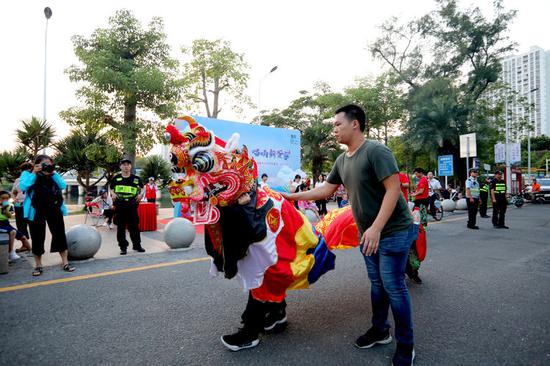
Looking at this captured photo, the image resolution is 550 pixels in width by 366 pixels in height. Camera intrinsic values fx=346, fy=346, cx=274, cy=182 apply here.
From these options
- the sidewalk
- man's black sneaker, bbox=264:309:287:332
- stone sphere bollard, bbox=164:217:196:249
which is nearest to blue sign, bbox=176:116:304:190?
the sidewalk

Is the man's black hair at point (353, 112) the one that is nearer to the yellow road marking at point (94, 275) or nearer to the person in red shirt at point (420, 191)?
the yellow road marking at point (94, 275)

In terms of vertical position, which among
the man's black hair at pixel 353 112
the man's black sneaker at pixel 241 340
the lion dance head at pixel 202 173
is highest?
the man's black hair at pixel 353 112

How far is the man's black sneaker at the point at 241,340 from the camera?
2.71 meters

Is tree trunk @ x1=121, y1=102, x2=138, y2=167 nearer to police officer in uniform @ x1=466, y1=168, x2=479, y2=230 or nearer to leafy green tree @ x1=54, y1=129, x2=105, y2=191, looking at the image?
leafy green tree @ x1=54, y1=129, x2=105, y2=191

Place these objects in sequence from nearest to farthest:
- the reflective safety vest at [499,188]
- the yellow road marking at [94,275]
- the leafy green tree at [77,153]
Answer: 1. the yellow road marking at [94,275]
2. the reflective safety vest at [499,188]
3. the leafy green tree at [77,153]

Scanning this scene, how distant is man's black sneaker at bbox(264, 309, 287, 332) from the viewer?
3066 millimetres

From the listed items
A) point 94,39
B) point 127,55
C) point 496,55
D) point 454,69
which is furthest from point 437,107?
point 94,39

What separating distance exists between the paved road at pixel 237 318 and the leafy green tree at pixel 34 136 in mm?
17311

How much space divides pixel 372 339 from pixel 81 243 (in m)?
4.94

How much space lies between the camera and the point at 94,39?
1964 centimetres

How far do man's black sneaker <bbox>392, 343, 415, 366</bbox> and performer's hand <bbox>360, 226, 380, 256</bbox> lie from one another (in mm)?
698

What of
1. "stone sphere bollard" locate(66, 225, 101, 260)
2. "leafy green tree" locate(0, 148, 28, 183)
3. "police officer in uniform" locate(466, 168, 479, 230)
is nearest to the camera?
"stone sphere bollard" locate(66, 225, 101, 260)

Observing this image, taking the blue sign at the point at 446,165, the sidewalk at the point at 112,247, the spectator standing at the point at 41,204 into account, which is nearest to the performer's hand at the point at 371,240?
the spectator standing at the point at 41,204

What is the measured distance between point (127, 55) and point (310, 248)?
20.9 metres
